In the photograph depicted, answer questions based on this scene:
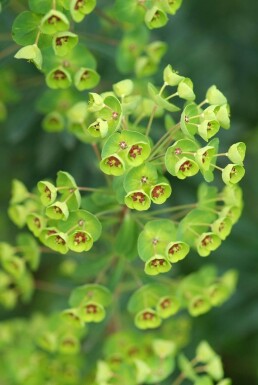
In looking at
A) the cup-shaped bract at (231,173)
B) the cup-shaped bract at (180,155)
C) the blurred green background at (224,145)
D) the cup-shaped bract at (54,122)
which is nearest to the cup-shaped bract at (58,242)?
the cup-shaped bract at (180,155)

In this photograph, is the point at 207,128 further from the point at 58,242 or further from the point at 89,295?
the point at 89,295

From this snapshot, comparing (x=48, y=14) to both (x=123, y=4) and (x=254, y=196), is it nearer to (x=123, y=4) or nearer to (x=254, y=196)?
(x=123, y=4)

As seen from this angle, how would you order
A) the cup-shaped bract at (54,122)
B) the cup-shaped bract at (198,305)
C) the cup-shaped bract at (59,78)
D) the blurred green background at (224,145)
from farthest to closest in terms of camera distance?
the blurred green background at (224,145) < the cup-shaped bract at (54,122) < the cup-shaped bract at (198,305) < the cup-shaped bract at (59,78)

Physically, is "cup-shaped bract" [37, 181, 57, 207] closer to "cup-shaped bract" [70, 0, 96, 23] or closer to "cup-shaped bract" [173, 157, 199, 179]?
"cup-shaped bract" [173, 157, 199, 179]

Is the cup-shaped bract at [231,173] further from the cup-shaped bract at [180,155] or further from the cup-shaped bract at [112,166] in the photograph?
the cup-shaped bract at [112,166]

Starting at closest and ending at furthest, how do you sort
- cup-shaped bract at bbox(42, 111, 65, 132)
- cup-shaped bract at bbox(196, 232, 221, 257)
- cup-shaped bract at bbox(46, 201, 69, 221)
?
cup-shaped bract at bbox(46, 201, 69, 221), cup-shaped bract at bbox(196, 232, 221, 257), cup-shaped bract at bbox(42, 111, 65, 132)

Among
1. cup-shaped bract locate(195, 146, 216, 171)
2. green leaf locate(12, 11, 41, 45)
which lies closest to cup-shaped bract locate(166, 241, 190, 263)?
cup-shaped bract locate(195, 146, 216, 171)

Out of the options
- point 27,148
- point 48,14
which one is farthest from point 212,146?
point 27,148
